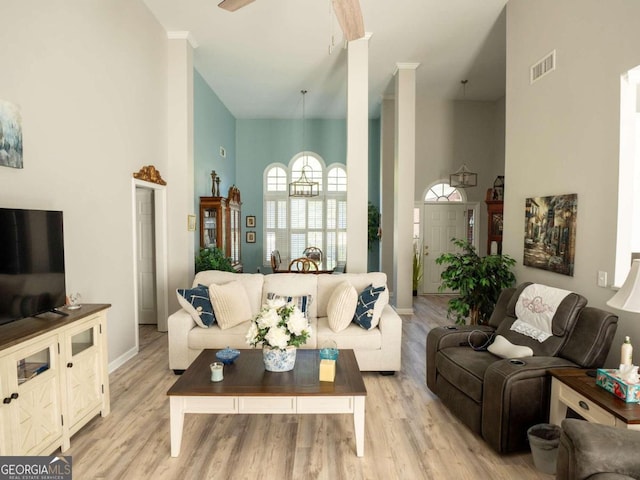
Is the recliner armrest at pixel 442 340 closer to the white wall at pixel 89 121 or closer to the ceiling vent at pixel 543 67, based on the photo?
the ceiling vent at pixel 543 67

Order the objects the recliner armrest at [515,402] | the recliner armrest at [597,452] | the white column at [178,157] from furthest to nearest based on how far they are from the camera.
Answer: the white column at [178,157], the recliner armrest at [515,402], the recliner armrest at [597,452]

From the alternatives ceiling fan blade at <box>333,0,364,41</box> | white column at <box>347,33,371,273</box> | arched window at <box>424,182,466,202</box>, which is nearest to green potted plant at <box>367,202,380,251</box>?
arched window at <box>424,182,466,202</box>

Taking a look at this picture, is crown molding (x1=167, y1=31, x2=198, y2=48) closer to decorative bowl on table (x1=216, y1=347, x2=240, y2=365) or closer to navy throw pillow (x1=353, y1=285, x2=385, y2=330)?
navy throw pillow (x1=353, y1=285, x2=385, y2=330)

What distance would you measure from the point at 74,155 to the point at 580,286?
14.3 feet

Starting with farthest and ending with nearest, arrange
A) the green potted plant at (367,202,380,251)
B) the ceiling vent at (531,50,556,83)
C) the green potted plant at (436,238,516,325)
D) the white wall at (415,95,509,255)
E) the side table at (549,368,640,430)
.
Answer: the green potted plant at (367,202,380,251) < the white wall at (415,95,509,255) < the green potted plant at (436,238,516,325) < the ceiling vent at (531,50,556,83) < the side table at (549,368,640,430)

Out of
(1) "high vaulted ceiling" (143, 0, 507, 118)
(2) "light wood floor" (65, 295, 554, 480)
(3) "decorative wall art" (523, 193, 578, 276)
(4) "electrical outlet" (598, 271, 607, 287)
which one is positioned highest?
(1) "high vaulted ceiling" (143, 0, 507, 118)

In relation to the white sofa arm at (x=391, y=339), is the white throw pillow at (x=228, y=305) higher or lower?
higher

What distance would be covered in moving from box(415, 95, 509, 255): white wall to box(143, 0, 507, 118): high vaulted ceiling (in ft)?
0.89

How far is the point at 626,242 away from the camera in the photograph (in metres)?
2.73

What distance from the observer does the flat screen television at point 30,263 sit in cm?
215

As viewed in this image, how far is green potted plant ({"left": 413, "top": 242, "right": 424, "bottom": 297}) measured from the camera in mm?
7703

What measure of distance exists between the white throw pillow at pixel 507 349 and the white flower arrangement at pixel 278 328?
4.70 ft

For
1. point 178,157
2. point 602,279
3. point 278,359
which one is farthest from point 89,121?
point 602,279

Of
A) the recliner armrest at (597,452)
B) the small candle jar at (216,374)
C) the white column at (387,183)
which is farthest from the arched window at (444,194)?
the recliner armrest at (597,452)
